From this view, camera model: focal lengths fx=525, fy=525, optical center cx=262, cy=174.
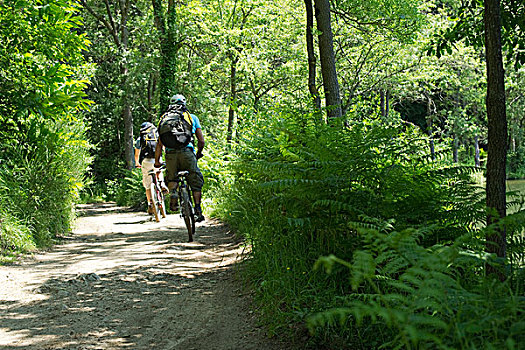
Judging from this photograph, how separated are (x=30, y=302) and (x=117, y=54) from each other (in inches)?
800

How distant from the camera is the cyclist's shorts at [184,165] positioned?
9.49 metres

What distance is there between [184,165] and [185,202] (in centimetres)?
68

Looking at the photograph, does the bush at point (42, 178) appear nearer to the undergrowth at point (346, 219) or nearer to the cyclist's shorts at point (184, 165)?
the cyclist's shorts at point (184, 165)

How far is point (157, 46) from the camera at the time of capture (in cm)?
2236

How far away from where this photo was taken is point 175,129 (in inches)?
364

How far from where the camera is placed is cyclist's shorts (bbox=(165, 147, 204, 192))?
9492 millimetres

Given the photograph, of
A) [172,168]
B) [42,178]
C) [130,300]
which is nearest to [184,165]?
[172,168]

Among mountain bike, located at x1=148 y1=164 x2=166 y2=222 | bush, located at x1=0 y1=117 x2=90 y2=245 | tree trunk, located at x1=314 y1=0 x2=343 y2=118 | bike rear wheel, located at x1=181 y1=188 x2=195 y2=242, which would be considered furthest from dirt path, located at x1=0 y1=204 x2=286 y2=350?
mountain bike, located at x1=148 y1=164 x2=166 y2=222

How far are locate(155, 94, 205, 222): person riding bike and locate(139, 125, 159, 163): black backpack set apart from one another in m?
2.84

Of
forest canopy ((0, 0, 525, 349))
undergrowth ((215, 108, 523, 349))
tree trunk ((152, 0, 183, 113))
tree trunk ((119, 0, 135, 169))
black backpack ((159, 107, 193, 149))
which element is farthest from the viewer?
tree trunk ((119, 0, 135, 169))

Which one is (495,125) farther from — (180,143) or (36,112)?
(36,112)

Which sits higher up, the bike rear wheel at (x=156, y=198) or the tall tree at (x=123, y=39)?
the tall tree at (x=123, y=39)

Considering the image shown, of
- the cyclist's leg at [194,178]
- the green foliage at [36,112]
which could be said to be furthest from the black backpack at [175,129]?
the green foliage at [36,112]

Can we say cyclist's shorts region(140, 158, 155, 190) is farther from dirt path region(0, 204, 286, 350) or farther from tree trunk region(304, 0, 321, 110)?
tree trunk region(304, 0, 321, 110)
